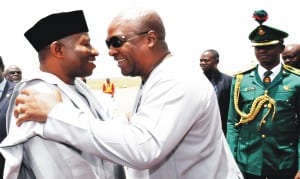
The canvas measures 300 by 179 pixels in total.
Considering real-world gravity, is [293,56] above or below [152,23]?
below

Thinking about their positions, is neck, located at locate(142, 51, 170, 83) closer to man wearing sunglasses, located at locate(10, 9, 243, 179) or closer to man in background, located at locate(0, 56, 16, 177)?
man wearing sunglasses, located at locate(10, 9, 243, 179)

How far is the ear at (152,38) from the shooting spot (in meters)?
2.24

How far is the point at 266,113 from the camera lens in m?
4.18

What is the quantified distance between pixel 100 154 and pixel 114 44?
607 millimetres

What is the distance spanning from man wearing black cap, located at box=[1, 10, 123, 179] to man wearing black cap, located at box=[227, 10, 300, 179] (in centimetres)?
201

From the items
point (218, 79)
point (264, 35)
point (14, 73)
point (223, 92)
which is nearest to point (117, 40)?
point (264, 35)

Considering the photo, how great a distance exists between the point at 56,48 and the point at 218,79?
17.2 ft

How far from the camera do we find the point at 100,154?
6.33 ft

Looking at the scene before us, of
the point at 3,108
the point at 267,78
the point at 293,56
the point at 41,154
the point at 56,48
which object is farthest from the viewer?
the point at 293,56

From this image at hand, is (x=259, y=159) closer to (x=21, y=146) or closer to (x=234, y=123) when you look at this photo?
(x=234, y=123)

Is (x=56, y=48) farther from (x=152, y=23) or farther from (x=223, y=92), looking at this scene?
(x=223, y=92)

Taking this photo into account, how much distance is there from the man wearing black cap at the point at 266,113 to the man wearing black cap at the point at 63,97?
2.01m

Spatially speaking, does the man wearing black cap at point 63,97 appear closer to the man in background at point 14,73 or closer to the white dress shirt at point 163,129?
the white dress shirt at point 163,129

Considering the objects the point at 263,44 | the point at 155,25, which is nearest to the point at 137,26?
the point at 155,25
